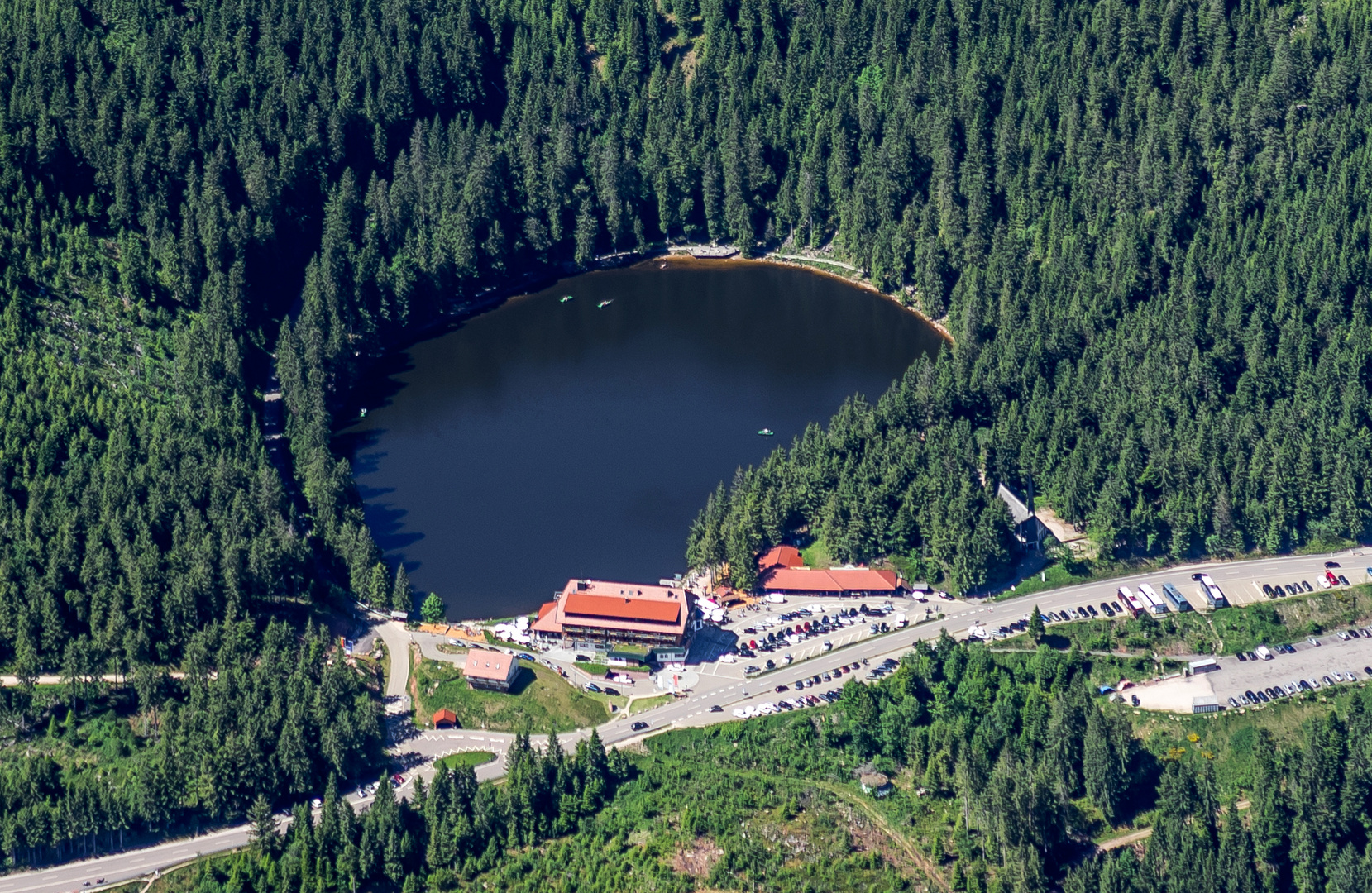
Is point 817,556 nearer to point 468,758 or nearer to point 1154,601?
point 1154,601

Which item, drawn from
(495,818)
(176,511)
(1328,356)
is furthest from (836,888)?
(1328,356)

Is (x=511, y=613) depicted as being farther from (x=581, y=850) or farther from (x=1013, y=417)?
(x=1013, y=417)

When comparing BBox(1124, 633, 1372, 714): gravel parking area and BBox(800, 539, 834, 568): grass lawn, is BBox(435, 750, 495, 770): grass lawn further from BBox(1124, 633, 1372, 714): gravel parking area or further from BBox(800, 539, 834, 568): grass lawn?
BBox(1124, 633, 1372, 714): gravel parking area

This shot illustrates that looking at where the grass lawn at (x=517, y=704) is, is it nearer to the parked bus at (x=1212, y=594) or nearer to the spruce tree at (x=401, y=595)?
the spruce tree at (x=401, y=595)

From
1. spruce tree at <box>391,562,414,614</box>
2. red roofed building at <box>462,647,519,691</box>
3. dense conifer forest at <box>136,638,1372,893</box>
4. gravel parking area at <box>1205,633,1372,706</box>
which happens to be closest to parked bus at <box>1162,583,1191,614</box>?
gravel parking area at <box>1205,633,1372,706</box>

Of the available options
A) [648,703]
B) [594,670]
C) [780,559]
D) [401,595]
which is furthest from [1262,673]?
[401,595]
